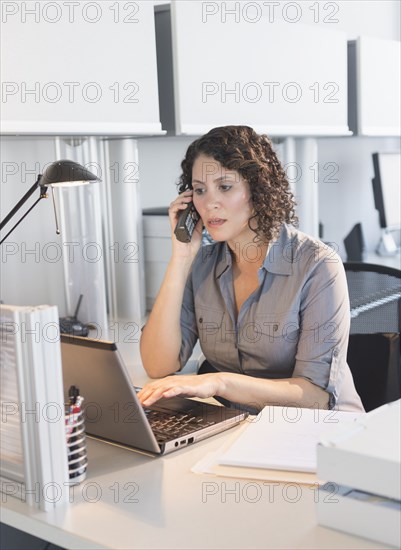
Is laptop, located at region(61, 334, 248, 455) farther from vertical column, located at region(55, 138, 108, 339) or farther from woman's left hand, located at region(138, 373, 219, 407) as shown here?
vertical column, located at region(55, 138, 108, 339)

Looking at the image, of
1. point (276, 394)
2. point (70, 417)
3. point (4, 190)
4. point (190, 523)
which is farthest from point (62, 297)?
point (190, 523)

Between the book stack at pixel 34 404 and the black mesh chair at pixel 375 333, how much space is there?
39.5 inches

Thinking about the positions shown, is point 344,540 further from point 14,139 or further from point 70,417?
point 14,139

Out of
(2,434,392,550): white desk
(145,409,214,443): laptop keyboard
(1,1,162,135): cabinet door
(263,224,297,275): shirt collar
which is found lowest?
(2,434,392,550): white desk

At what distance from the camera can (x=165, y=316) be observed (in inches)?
74.5

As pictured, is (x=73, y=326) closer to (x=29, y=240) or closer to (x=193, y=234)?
(x=29, y=240)

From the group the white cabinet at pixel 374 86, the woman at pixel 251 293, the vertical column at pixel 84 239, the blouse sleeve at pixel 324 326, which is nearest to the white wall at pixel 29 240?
the vertical column at pixel 84 239

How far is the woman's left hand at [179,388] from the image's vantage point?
1.48 meters

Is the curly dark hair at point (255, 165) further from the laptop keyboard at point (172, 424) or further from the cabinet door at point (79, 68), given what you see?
the laptop keyboard at point (172, 424)

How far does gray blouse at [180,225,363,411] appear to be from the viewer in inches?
66.8

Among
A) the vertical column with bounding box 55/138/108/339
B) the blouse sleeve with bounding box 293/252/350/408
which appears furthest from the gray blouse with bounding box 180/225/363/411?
the vertical column with bounding box 55/138/108/339

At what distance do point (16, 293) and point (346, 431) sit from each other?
71.8 inches

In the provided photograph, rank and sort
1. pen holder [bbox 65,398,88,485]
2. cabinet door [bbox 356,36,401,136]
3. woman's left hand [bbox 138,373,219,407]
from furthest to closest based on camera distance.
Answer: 1. cabinet door [bbox 356,36,401,136]
2. woman's left hand [bbox 138,373,219,407]
3. pen holder [bbox 65,398,88,485]

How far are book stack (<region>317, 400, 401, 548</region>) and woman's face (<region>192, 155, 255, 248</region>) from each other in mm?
879
